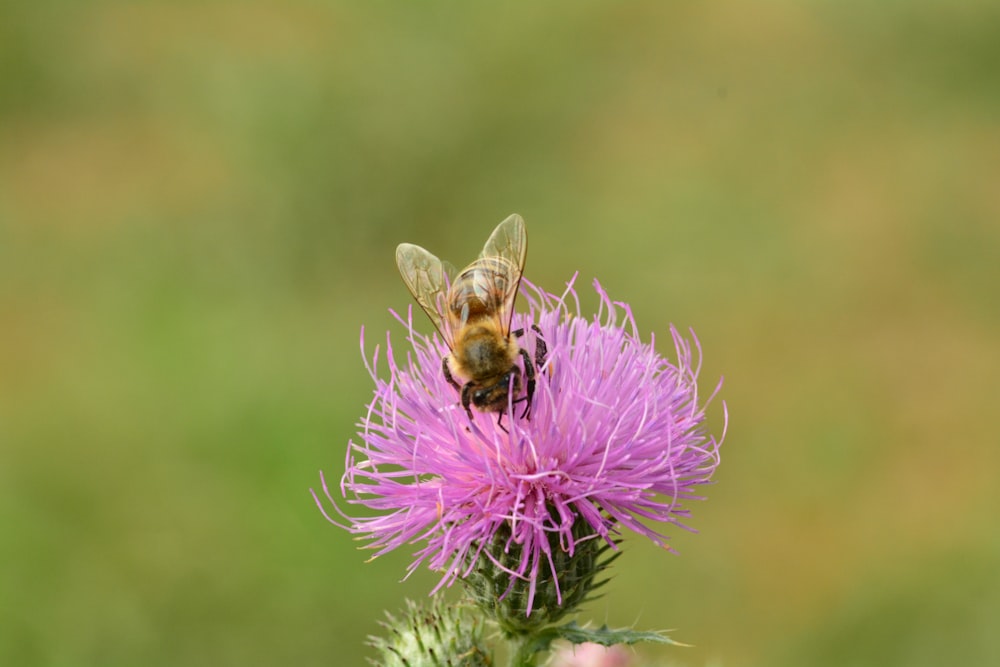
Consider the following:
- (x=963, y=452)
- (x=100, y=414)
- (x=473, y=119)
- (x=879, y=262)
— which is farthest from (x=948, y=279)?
(x=100, y=414)

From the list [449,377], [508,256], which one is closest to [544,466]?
[449,377]

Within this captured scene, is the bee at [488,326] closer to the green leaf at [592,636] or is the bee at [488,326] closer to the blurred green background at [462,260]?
the green leaf at [592,636]

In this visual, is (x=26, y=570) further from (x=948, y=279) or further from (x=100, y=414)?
(x=948, y=279)

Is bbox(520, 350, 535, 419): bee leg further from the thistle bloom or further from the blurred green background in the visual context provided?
the blurred green background

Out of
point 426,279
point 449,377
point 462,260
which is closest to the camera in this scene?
point 449,377

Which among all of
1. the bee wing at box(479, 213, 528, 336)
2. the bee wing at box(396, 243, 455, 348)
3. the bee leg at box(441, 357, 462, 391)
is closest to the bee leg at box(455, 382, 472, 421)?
the bee leg at box(441, 357, 462, 391)

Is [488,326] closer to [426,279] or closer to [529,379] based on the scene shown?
[529,379]
